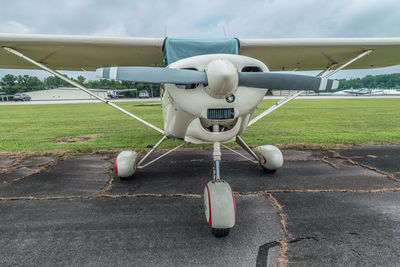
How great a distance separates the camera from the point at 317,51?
4828mm

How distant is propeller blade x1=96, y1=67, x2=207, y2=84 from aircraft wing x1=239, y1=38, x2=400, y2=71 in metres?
2.00

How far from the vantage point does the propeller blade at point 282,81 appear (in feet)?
7.87

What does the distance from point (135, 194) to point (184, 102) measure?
71.6 inches

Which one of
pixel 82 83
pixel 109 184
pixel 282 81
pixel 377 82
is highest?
pixel 377 82

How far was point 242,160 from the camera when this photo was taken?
17.3ft

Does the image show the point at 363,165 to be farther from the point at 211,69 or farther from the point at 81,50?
the point at 81,50

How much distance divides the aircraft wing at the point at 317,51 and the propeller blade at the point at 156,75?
6.57 ft

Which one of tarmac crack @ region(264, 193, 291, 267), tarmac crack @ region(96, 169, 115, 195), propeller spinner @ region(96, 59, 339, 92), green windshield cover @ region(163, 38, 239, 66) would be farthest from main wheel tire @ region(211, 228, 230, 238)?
green windshield cover @ region(163, 38, 239, 66)

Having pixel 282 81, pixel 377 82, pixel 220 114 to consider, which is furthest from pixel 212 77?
pixel 377 82

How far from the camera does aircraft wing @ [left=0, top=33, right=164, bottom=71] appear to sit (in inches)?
153

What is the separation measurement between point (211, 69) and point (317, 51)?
3.60m

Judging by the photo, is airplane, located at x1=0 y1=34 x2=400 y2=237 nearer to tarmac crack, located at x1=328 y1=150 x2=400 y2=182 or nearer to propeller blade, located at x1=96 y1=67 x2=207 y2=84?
propeller blade, located at x1=96 y1=67 x2=207 y2=84

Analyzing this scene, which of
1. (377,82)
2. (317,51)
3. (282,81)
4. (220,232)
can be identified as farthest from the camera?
(377,82)

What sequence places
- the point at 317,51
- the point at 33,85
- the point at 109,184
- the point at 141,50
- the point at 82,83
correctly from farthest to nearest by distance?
1. the point at 33,85
2. the point at 82,83
3. the point at 317,51
4. the point at 141,50
5. the point at 109,184
